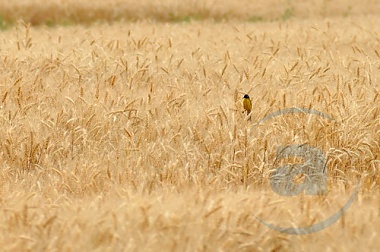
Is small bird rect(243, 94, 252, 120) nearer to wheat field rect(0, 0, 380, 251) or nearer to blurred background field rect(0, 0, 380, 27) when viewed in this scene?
wheat field rect(0, 0, 380, 251)

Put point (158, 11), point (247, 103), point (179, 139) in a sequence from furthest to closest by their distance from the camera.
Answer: point (158, 11) → point (247, 103) → point (179, 139)

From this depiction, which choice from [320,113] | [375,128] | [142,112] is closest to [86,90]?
[142,112]

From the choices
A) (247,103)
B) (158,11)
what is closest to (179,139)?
(247,103)

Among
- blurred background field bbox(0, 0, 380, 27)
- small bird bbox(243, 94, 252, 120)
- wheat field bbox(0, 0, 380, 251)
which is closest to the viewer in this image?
wheat field bbox(0, 0, 380, 251)

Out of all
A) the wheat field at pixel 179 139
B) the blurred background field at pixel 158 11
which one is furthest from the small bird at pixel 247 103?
the blurred background field at pixel 158 11

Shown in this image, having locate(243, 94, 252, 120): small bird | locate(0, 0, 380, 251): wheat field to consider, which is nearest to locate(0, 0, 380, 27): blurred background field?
locate(0, 0, 380, 251): wheat field

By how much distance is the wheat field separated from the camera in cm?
302

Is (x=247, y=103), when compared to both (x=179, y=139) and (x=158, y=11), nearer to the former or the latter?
(x=179, y=139)

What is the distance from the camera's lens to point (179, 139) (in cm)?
452

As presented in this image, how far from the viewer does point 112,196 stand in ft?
11.7

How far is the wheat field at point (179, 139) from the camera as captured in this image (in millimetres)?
3020

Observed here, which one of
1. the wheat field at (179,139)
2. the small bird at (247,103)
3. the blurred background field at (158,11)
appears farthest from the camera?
the blurred background field at (158,11)

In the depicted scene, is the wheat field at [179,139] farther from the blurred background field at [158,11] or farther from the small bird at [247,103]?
the blurred background field at [158,11]

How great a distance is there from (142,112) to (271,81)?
52.4 inches
